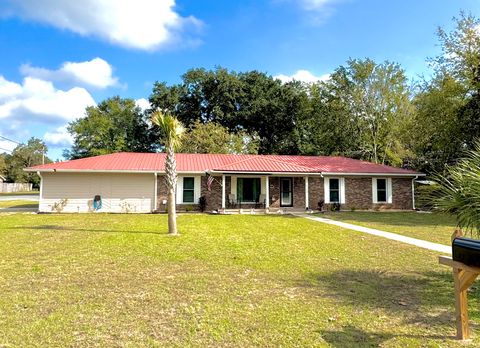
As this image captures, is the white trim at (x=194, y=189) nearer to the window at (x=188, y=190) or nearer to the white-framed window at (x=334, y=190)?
the window at (x=188, y=190)

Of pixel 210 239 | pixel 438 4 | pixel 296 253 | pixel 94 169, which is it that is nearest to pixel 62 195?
pixel 94 169

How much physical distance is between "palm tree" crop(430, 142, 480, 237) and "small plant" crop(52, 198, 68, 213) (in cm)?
1893

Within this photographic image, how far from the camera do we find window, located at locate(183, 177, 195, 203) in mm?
20703

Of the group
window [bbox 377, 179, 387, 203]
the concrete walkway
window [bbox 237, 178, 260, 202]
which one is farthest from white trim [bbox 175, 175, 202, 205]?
window [bbox 377, 179, 387, 203]

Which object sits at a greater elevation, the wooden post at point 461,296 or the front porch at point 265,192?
the front porch at point 265,192

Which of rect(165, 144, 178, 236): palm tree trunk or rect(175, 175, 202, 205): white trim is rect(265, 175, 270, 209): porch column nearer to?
rect(175, 175, 202, 205): white trim

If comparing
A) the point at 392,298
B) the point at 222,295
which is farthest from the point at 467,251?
the point at 222,295

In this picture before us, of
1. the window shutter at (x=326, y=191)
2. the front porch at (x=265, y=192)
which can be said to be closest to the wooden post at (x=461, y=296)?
the front porch at (x=265, y=192)

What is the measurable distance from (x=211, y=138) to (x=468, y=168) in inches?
1085

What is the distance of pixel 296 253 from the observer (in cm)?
833

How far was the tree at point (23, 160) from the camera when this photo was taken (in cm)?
7212

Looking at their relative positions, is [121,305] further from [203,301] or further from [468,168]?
[468,168]

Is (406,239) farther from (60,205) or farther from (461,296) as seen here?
(60,205)

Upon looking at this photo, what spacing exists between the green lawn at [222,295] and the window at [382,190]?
13.6m
